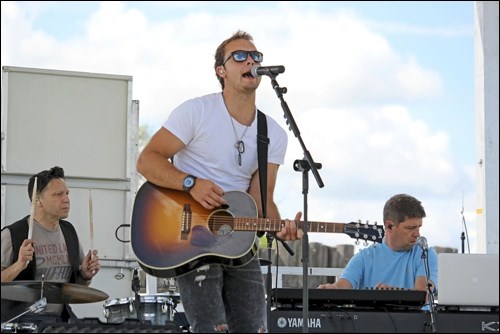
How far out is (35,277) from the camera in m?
6.72

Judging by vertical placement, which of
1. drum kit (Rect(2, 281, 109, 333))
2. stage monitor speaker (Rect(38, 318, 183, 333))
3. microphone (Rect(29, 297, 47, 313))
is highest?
drum kit (Rect(2, 281, 109, 333))

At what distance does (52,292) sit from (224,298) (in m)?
1.24

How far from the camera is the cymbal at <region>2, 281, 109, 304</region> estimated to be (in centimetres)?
566

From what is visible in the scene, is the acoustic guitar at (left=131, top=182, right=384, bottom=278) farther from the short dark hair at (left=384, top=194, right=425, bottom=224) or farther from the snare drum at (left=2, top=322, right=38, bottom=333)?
the short dark hair at (left=384, top=194, right=425, bottom=224)

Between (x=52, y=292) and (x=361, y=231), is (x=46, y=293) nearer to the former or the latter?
(x=52, y=292)

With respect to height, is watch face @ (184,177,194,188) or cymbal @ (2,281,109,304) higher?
watch face @ (184,177,194,188)

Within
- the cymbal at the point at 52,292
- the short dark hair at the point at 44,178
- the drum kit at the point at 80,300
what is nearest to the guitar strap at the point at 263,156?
the drum kit at the point at 80,300

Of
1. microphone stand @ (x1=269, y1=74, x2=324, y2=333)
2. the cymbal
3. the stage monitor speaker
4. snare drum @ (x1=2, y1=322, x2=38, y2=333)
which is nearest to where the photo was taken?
the stage monitor speaker

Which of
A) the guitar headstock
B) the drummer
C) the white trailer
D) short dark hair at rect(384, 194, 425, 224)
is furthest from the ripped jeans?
the white trailer

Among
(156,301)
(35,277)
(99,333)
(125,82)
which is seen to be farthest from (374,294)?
(125,82)

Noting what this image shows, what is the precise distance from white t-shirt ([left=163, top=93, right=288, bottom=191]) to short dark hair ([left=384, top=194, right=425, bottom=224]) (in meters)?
2.12

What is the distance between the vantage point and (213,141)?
517 cm

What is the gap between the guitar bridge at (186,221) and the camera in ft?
17.2

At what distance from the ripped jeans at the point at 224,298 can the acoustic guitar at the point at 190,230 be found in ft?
0.21
